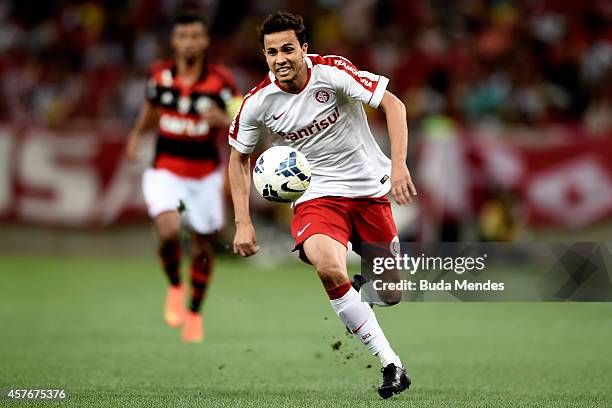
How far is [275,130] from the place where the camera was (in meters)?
7.43

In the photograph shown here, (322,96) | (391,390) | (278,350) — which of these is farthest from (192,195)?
(391,390)

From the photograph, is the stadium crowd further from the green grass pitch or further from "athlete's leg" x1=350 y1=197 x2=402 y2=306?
"athlete's leg" x1=350 y1=197 x2=402 y2=306

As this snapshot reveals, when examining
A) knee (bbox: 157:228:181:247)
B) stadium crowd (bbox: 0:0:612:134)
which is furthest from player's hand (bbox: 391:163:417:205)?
stadium crowd (bbox: 0:0:612:134)

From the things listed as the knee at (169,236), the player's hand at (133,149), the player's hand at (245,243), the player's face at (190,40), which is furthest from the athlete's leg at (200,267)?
the player's hand at (245,243)

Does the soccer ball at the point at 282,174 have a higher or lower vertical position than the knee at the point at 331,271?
higher

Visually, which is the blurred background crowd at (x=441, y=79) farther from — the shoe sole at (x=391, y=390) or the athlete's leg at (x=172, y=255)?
the shoe sole at (x=391, y=390)

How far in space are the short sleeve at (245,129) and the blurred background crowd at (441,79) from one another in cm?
954

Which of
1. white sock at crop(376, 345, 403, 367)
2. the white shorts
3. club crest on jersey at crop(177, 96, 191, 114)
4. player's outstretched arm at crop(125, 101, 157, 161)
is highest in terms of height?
white sock at crop(376, 345, 403, 367)

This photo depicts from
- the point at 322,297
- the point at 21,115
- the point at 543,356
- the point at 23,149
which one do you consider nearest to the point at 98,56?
the point at 21,115

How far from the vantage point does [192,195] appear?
1043 cm

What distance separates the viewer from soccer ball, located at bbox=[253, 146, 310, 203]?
273 inches

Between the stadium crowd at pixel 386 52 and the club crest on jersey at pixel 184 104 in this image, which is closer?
the club crest on jersey at pixel 184 104

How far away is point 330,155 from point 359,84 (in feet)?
1.94

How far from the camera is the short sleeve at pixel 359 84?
7.16 m
